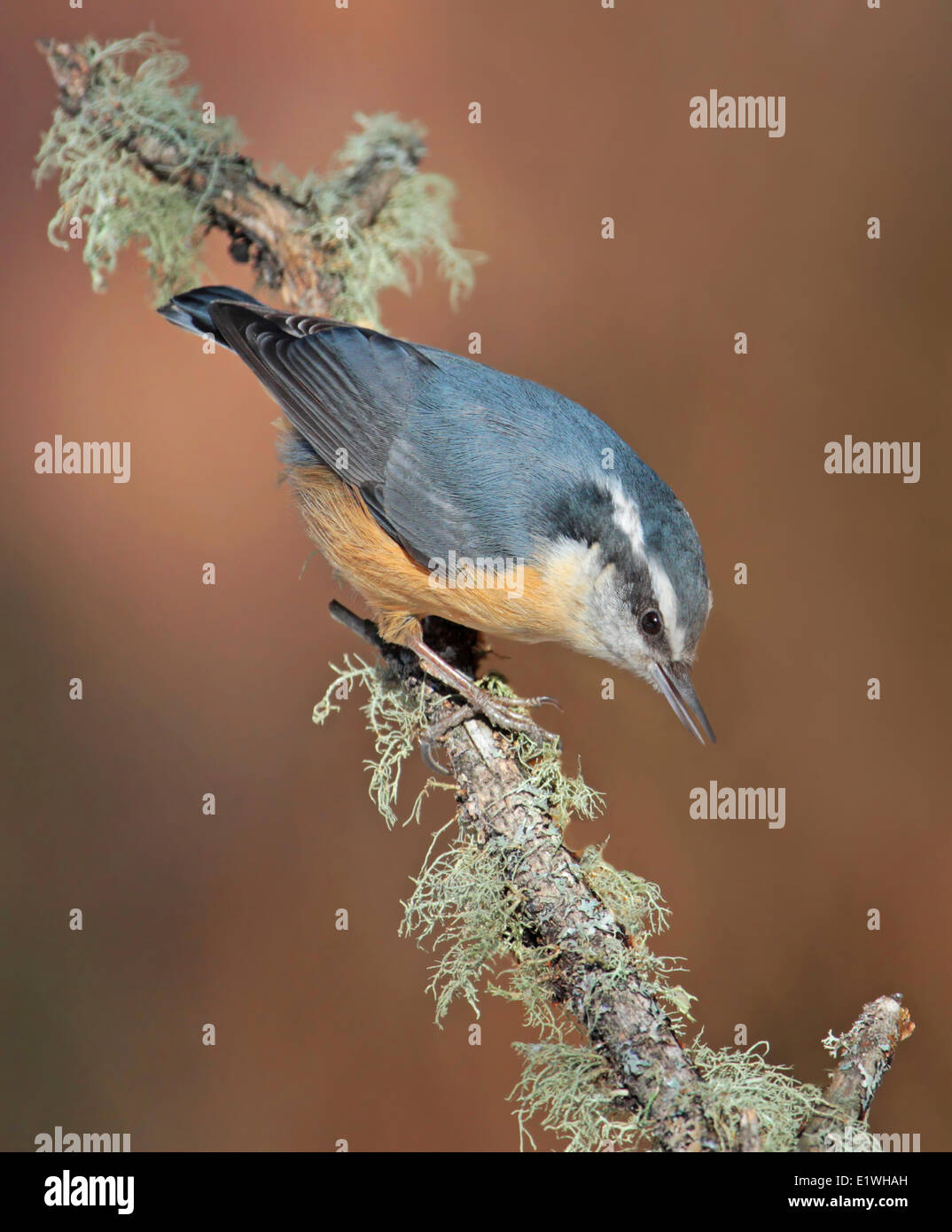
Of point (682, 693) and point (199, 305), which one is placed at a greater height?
point (199, 305)

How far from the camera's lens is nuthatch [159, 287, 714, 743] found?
2.08 meters

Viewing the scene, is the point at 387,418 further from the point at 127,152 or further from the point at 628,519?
the point at 127,152

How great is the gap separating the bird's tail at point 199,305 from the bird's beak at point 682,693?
144cm

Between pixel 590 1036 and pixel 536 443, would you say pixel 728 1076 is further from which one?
pixel 536 443

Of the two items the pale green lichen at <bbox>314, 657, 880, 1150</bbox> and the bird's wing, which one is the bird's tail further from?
the pale green lichen at <bbox>314, 657, 880, 1150</bbox>

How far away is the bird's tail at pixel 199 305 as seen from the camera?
104 inches

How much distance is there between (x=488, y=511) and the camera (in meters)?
2.13

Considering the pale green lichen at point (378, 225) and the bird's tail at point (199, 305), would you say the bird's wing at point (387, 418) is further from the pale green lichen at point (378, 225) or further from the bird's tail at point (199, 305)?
the pale green lichen at point (378, 225)

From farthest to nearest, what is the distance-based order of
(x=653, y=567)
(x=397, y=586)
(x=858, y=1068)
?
(x=397, y=586) → (x=653, y=567) → (x=858, y=1068)

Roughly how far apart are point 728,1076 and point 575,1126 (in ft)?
0.89

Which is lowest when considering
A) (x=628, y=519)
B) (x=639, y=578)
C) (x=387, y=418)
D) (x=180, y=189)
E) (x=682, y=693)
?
(x=682, y=693)

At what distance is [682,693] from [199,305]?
1623 mm

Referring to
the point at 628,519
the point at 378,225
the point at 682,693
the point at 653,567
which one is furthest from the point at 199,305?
the point at 682,693

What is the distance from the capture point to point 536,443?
7.02 feet
